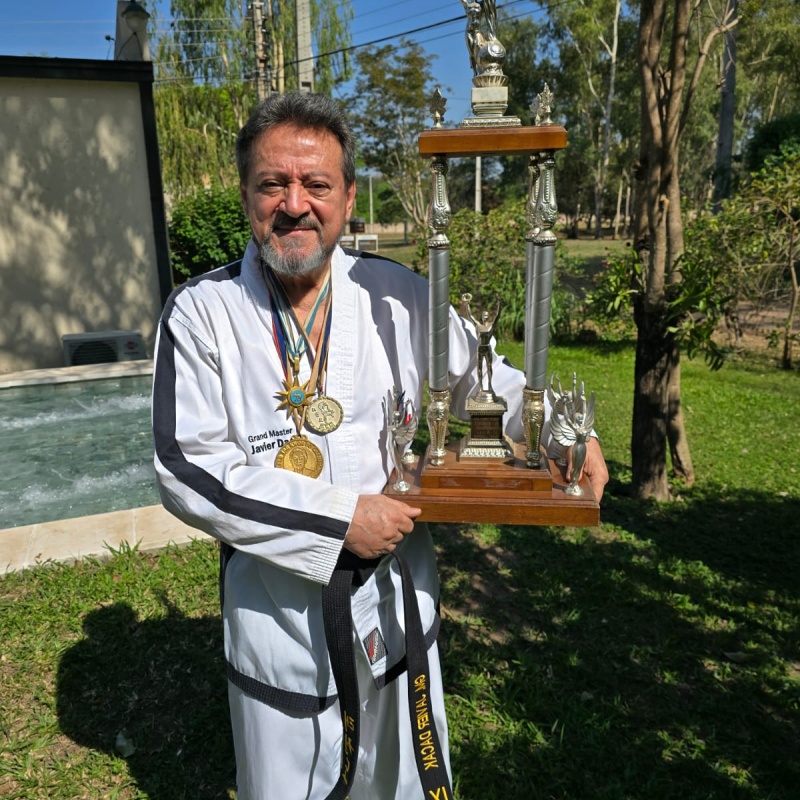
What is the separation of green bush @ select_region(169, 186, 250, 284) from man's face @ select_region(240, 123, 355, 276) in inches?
475

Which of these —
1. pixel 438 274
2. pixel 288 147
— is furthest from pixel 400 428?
pixel 288 147

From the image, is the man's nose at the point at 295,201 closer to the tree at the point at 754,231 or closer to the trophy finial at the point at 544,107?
the trophy finial at the point at 544,107

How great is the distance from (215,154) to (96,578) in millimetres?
19024

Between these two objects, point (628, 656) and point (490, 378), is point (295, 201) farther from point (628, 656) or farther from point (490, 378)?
point (628, 656)

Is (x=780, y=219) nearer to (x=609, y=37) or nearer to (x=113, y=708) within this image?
(x=113, y=708)

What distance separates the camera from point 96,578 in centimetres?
396

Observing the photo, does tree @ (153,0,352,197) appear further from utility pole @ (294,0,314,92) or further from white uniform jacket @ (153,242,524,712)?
white uniform jacket @ (153,242,524,712)

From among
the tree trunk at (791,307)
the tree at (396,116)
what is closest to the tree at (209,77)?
the tree at (396,116)

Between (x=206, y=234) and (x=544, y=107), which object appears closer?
(x=544, y=107)

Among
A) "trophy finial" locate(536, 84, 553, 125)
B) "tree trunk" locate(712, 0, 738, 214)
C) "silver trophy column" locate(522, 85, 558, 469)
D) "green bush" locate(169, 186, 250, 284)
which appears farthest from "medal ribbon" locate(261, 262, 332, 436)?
"tree trunk" locate(712, 0, 738, 214)

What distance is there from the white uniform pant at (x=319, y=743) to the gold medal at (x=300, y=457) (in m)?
0.55

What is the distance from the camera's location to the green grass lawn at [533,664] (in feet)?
8.99

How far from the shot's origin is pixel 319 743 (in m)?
1.95

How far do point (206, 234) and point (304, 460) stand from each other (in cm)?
1241
